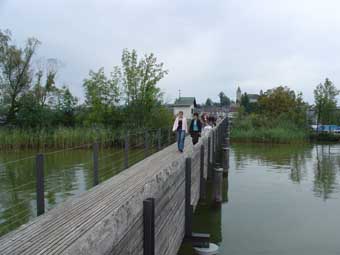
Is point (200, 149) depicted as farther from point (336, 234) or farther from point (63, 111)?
point (63, 111)

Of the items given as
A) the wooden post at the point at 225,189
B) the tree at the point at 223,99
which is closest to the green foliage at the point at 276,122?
the wooden post at the point at 225,189

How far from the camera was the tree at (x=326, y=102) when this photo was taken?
46.8 meters

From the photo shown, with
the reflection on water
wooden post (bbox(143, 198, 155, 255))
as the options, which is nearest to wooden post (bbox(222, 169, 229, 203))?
the reflection on water

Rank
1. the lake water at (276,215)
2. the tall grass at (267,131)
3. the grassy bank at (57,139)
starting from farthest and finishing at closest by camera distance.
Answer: the tall grass at (267,131)
the grassy bank at (57,139)
the lake water at (276,215)

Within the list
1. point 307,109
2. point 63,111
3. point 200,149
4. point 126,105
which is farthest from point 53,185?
point 307,109

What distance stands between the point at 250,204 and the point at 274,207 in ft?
2.57

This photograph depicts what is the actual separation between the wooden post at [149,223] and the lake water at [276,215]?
331cm

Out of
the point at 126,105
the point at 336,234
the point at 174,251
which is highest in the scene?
the point at 126,105

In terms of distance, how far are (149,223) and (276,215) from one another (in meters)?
7.88

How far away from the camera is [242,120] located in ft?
141

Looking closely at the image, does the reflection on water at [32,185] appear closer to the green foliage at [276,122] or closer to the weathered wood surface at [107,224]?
the weathered wood surface at [107,224]

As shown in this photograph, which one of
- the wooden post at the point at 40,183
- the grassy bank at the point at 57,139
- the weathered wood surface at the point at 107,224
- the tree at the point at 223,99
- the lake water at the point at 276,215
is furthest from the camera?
the tree at the point at 223,99

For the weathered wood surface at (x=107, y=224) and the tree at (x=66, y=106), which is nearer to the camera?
the weathered wood surface at (x=107, y=224)

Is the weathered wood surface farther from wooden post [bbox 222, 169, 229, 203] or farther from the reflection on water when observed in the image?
wooden post [bbox 222, 169, 229, 203]
